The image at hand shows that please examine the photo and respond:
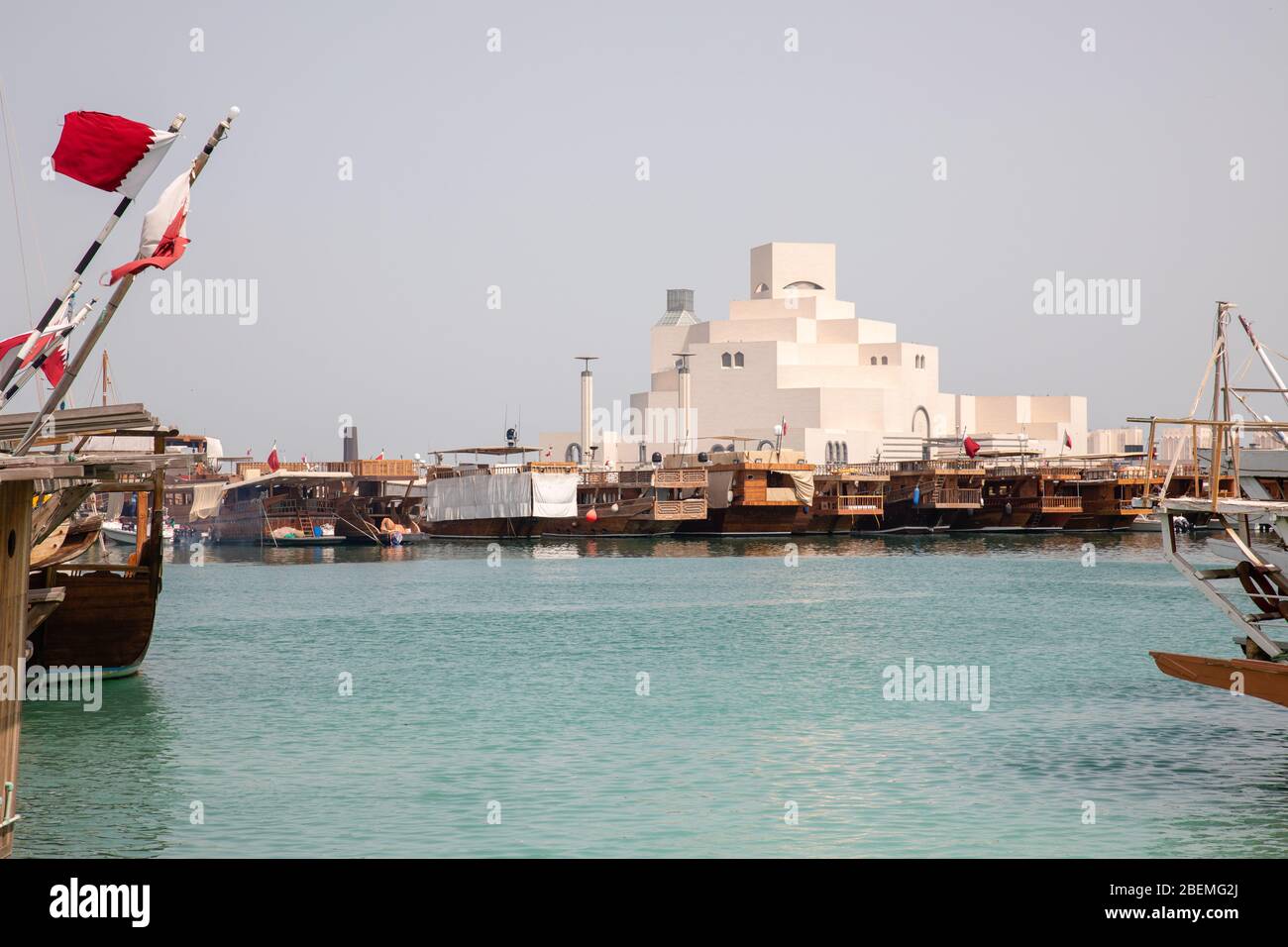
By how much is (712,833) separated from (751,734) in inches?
256

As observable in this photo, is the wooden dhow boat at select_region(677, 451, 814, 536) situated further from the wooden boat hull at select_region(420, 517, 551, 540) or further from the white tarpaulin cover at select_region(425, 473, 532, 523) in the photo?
the white tarpaulin cover at select_region(425, 473, 532, 523)

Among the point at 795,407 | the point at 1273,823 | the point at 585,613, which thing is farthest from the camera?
the point at 795,407

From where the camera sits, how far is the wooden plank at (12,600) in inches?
438

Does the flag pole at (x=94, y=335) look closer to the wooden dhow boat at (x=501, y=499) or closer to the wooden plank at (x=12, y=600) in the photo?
the wooden plank at (x=12, y=600)

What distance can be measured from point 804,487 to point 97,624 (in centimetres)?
6586

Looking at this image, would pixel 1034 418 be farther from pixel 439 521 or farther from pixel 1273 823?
pixel 1273 823

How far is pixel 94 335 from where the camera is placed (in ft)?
39.7

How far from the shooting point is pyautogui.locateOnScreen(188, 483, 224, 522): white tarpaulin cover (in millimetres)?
95250

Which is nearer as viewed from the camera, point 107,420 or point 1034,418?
point 107,420

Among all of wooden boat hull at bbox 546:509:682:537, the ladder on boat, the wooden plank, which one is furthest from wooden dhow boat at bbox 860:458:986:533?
the wooden plank
